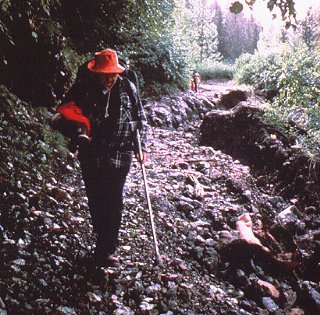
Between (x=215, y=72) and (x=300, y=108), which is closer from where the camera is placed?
(x=300, y=108)

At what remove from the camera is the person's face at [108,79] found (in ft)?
11.4

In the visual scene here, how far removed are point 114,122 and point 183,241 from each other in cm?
248

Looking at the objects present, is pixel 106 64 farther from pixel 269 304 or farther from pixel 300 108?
pixel 300 108

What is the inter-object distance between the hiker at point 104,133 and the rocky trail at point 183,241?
546 mm

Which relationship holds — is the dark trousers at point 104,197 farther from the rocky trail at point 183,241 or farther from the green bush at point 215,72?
the green bush at point 215,72

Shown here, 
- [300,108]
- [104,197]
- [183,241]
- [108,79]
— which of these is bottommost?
[183,241]

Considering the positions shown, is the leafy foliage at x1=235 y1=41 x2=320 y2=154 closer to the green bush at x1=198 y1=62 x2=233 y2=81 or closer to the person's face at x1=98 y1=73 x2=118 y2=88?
the person's face at x1=98 y1=73 x2=118 y2=88

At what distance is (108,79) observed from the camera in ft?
11.5

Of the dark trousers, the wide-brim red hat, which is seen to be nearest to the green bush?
the wide-brim red hat

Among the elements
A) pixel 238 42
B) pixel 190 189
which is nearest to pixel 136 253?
pixel 190 189

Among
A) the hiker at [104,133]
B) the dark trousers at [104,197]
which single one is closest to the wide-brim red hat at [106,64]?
the hiker at [104,133]

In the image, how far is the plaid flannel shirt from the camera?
3545 millimetres

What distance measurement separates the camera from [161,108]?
12.3m

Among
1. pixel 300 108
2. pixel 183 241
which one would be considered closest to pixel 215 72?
pixel 300 108
